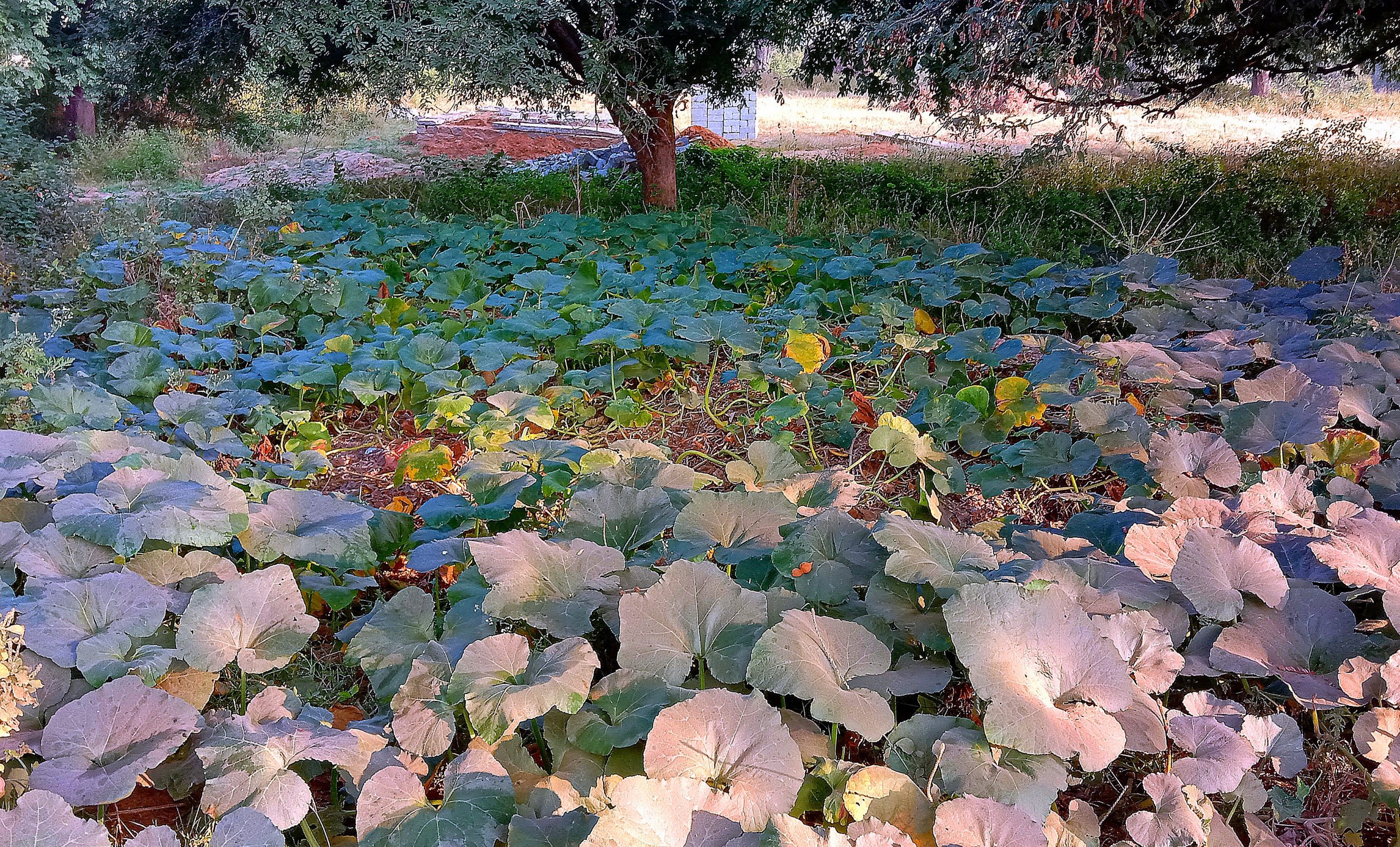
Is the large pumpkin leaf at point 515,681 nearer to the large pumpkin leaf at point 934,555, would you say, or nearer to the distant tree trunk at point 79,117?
the large pumpkin leaf at point 934,555

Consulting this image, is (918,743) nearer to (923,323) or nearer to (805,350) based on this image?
(805,350)

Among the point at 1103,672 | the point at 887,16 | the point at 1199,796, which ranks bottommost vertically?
the point at 1199,796

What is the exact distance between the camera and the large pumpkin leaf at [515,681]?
1.37 metres

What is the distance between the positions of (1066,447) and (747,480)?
106 cm

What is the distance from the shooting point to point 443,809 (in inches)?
50.6

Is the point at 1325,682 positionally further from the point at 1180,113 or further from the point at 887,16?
the point at 1180,113

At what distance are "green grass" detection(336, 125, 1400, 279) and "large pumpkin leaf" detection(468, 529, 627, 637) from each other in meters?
3.89

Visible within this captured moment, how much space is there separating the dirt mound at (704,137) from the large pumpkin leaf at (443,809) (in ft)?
44.3

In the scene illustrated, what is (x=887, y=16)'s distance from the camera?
5.10 metres

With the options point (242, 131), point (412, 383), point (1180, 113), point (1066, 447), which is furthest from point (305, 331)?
point (1180, 113)

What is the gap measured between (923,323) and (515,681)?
337 cm

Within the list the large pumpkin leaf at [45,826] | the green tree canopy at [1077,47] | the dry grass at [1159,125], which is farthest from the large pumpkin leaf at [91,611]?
the dry grass at [1159,125]

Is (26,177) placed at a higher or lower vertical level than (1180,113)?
lower

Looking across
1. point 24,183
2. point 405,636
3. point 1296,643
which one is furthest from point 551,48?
point 1296,643
